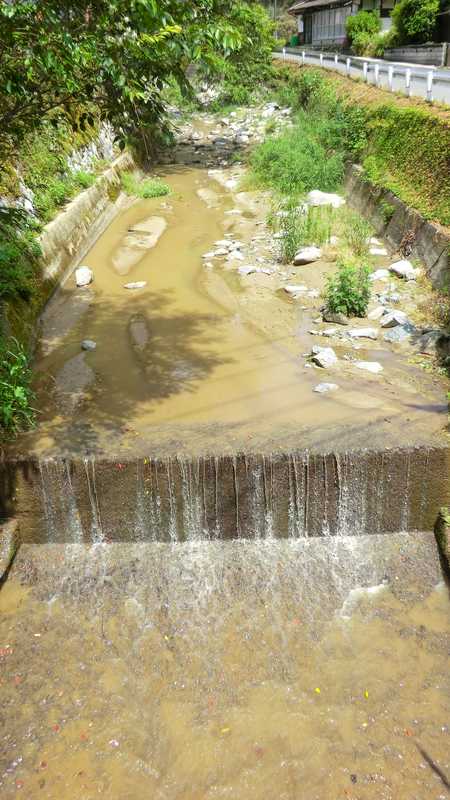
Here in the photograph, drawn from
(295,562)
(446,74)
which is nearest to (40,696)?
(295,562)

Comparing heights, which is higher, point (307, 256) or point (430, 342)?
point (307, 256)

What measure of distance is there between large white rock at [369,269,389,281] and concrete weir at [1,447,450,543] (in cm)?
545

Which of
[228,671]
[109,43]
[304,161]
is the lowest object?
[228,671]

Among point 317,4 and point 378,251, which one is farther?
point 317,4

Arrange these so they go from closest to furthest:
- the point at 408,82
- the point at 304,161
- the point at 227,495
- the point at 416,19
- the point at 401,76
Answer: the point at 227,495, the point at 408,82, the point at 304,161, the point at 401,76, the point at 416,19

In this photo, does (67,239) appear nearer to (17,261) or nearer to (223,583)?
(17,261)

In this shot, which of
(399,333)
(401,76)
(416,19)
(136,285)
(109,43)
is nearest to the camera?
(109,43)

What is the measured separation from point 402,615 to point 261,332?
5.45 metres

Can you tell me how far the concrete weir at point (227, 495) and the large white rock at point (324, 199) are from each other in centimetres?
1032

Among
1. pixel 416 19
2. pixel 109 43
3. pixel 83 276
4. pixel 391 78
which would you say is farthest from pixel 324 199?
pixel 416 19

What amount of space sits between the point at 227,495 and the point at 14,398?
121 inches

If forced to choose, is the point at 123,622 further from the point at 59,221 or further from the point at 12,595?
the point at 59,221

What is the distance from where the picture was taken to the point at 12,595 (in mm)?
6355

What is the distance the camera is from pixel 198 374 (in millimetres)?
8766
